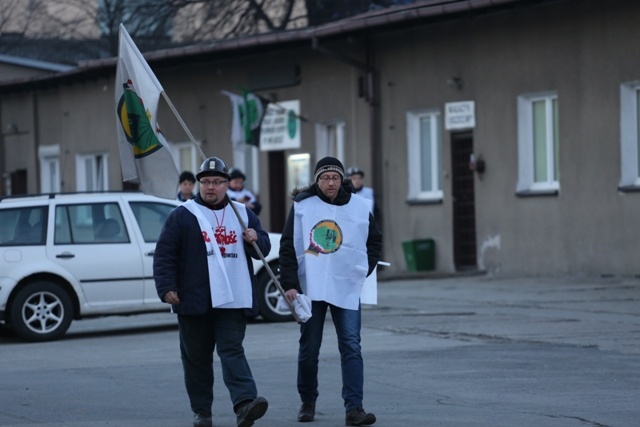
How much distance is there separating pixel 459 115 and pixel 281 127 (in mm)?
6041

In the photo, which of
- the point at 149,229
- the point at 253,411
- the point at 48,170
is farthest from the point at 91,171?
the point at 253,411

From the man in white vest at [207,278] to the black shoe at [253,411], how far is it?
29cm

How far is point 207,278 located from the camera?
9.28 meters

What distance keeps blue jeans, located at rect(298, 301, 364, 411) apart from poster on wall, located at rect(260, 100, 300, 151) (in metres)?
20.1

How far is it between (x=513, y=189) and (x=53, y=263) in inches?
402

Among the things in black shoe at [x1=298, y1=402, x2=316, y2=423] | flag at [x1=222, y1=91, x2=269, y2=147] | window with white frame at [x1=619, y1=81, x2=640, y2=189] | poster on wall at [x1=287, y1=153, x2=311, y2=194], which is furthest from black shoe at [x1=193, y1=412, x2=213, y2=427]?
flag at [x1=222, y1=91, x2=269, y2=147]

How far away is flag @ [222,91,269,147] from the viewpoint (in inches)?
1173

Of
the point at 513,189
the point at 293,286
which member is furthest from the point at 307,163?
the point at 293,286

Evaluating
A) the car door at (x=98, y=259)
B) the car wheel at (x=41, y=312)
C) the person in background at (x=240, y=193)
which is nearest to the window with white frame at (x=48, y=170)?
the person in background at (x=240, y=193)

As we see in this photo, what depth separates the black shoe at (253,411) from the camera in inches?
349

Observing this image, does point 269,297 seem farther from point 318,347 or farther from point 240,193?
point 318,347

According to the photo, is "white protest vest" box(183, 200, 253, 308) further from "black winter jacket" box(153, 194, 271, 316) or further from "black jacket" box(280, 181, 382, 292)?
"black jacket" box(280, 181, 382, 292)

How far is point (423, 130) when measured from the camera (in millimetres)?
26594

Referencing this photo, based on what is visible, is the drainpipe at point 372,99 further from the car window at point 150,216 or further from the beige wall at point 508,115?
the car window at point 150,216
